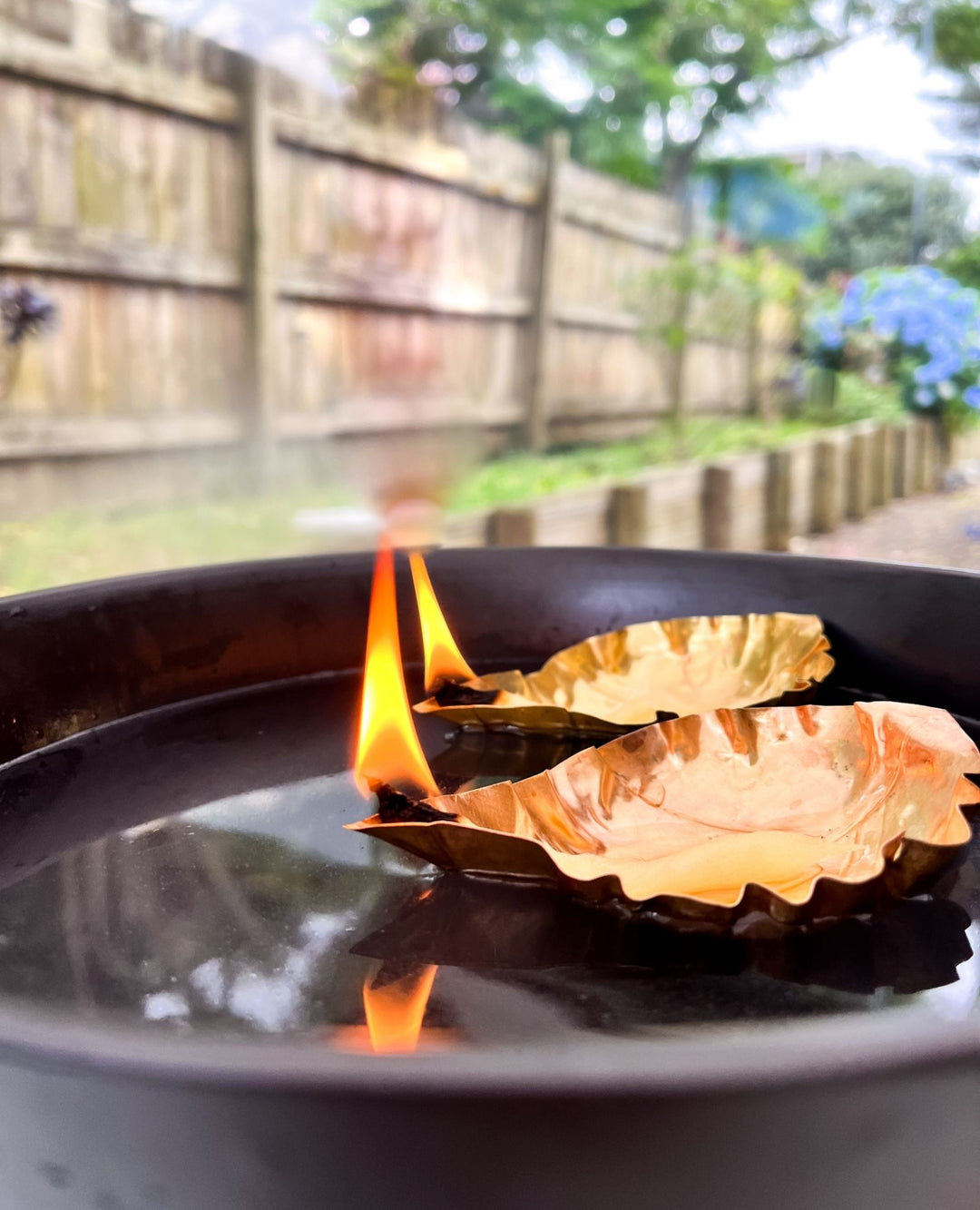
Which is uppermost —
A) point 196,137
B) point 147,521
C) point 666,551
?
point 196,137

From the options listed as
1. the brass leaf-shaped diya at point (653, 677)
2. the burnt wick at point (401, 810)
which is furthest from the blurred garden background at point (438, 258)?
A: the burnt wick at point (401, 810)

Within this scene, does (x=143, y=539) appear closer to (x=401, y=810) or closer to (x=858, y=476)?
(x=401, y=810)

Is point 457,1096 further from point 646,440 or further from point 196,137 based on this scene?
point 646,440

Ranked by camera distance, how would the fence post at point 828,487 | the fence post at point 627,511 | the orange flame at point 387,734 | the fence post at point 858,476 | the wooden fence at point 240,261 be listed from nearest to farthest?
the orange flame at point 387,734 → the wooden fence at point 240,261 → the fence post at point 627,511 → the fence post at point 828,487 → the fence post at point 858,476

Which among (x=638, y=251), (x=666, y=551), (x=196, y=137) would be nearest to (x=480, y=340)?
(x=638, y=251)

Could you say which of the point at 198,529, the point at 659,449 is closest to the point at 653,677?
the point at 198,529

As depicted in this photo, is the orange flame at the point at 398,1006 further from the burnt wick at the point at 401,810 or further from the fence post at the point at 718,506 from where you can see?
the fence post at the point at 718,506
